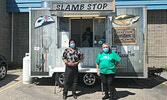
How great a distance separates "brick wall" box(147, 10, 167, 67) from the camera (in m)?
10.4

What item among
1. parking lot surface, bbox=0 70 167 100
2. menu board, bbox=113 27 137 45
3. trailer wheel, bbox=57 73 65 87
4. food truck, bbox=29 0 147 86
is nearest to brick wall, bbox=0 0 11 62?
parking lot surface, bbox=0 70 167 100

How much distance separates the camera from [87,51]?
6414mm

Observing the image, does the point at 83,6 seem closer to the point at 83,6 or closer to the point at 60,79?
the point at 83,6

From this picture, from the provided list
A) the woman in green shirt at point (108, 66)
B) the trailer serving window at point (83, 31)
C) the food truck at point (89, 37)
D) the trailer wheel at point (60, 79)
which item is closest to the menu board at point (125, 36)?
the food truck at point (89, 37)

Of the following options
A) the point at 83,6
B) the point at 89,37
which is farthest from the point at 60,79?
the point at 83,6

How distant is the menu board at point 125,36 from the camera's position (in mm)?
6059

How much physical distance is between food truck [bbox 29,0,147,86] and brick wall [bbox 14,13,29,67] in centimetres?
537

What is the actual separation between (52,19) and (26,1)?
212 inches

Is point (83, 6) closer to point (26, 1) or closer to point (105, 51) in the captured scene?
point (105, 51)

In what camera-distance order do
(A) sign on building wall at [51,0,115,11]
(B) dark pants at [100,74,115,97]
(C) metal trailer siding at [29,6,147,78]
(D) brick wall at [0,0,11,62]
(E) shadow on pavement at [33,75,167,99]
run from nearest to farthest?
(B) dark pants at [100,74,115,97] < (A) sign on building wall at [51,0,115,11] < (E) shadow on pavement at [33,75,167,99] < (C) metal trailer siding at [29,6,147,78] < (D) brick wall at [0,0,11,62]

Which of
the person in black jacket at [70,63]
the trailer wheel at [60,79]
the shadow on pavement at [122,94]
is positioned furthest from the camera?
the trailer wheel at [60,79]

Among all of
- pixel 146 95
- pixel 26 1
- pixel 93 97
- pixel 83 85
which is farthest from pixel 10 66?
pixel 146 95

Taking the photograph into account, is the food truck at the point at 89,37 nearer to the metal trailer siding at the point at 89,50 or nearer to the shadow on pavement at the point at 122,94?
the metal trailer siding at the point at 89,50

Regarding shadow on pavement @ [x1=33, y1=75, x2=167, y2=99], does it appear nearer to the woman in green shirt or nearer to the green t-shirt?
the woman in green shirt
